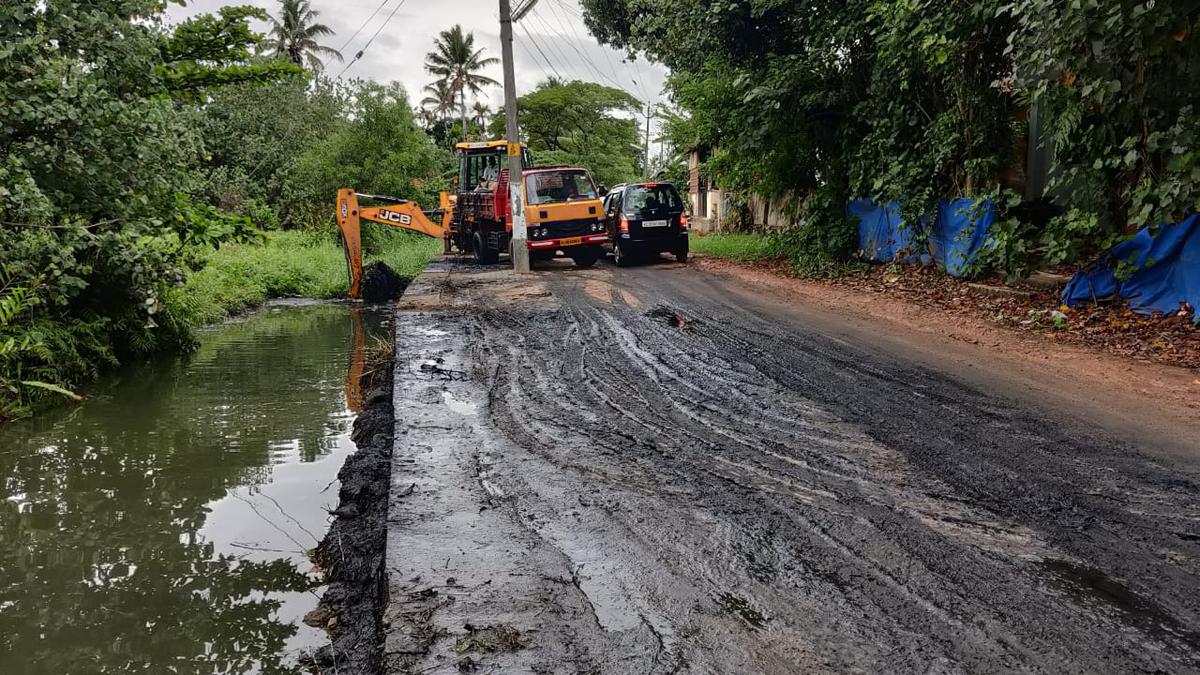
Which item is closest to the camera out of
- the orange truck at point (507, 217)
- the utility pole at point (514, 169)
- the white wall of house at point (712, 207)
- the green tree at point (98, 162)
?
the green tree at point (98, 162)

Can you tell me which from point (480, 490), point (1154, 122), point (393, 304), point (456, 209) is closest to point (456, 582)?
point (480, 490)

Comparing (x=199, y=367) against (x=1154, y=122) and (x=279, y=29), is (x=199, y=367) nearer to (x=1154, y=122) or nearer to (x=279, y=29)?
(x=1154, y=122)

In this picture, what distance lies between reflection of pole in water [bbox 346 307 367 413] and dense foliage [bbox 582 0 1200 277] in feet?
25.7

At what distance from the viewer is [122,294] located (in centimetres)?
879

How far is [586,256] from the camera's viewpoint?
1764 centimetres

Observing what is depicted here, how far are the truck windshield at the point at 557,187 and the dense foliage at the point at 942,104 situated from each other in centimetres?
281

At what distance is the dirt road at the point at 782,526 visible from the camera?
256 centimetres

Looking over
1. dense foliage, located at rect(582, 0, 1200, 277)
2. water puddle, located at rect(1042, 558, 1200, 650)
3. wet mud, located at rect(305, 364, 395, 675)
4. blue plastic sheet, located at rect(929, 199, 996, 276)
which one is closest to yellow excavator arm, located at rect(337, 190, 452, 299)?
dense foliage, located at rect(582, 0, 1200, 277)

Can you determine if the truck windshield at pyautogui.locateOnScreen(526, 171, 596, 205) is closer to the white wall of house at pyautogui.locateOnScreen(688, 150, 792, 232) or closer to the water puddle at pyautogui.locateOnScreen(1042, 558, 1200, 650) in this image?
the white wall of house at pyautogui.locateOnScreen(688, 150, 792, 232)

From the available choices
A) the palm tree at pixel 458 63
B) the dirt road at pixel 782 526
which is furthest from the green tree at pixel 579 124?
the dirt road at pixel 782 526

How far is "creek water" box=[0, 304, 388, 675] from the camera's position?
3.38 m

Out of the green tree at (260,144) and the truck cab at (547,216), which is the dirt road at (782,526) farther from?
the green tree at (260,144)

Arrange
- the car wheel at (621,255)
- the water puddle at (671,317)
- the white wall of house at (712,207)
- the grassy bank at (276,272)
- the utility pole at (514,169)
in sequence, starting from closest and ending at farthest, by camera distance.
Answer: the water puddle at (671,317), the grassy bank at (276,272), the utility pole at (514,169), the car wheel at (621,255), the white wall of house at (712,207)

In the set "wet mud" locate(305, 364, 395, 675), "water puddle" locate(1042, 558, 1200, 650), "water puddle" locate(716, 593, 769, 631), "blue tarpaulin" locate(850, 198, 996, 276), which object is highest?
"blue tarpaulin" locate(850, 198, 996, 276)
